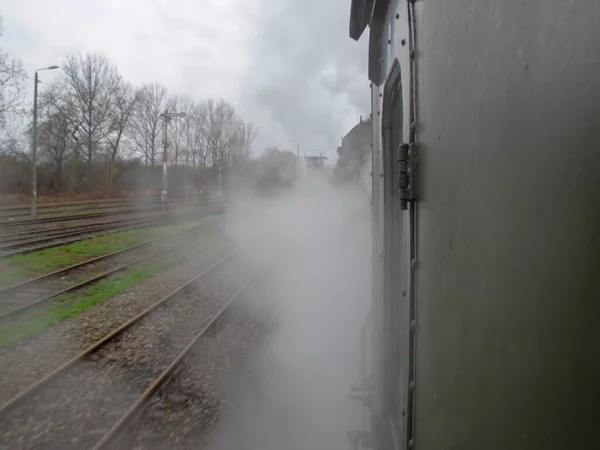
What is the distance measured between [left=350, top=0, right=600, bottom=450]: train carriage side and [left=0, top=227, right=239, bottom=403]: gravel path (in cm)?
479

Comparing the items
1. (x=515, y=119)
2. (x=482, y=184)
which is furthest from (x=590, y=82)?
(x=482, y=184)

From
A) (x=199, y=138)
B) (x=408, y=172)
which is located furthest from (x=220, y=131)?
(x=408, y=172)

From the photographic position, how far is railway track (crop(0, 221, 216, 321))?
7497 mm

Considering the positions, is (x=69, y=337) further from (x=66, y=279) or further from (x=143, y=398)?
(x=66, y=279)

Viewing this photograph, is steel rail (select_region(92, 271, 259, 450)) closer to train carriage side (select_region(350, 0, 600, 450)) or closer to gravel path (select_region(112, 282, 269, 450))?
gravel path (select_region(112, 282, 269, 450))

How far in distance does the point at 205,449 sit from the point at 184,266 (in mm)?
7546

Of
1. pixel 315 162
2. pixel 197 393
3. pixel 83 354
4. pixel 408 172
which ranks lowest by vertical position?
pixel 197 393

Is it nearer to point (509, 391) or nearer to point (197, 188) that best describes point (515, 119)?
point (509, 391)

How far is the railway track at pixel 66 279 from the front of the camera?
7.50 m

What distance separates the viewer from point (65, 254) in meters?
11.6

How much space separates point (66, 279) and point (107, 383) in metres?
5.06

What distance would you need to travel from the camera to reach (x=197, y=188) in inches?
1513

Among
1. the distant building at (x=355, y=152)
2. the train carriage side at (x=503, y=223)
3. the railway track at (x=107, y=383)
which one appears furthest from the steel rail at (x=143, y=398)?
the train carriage side at (x=503, y=223)

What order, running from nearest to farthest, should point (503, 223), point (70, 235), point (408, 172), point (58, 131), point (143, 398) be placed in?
point (503, 223)
point (408, 172)
point (143, 398)
point (70, 235)
point (58, 131)
